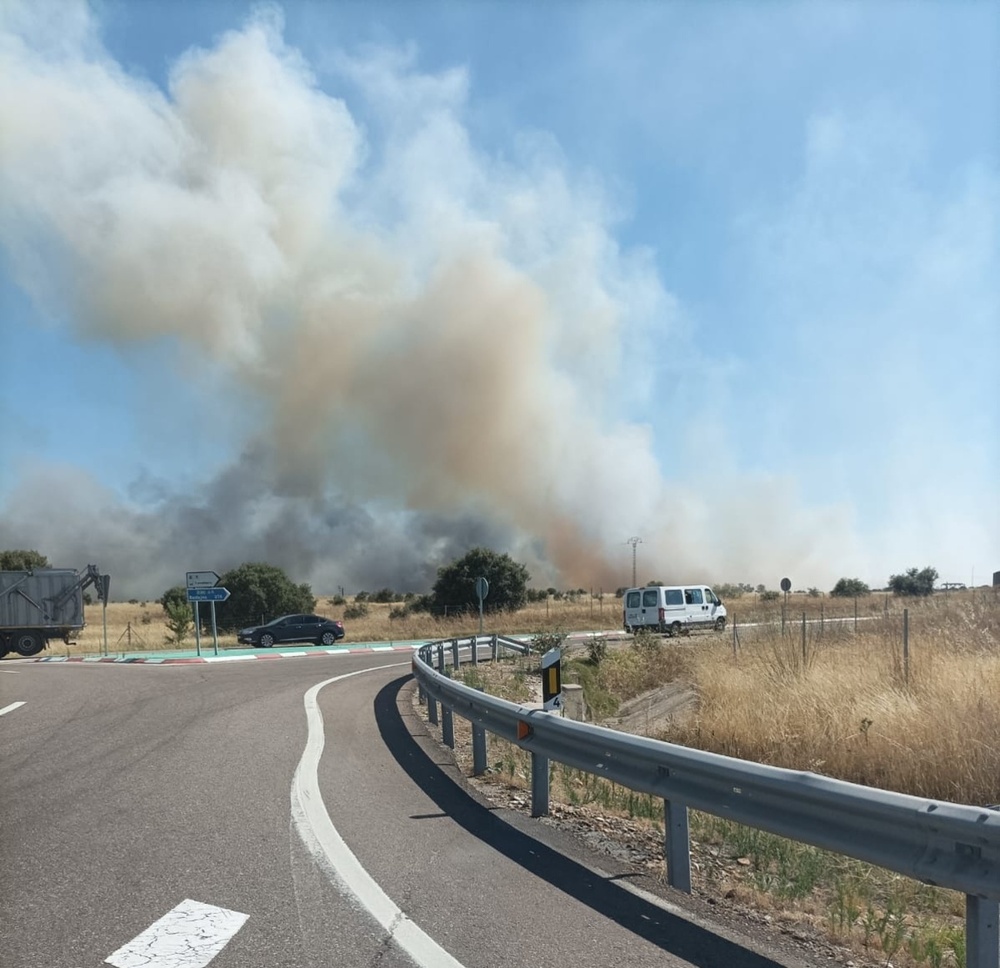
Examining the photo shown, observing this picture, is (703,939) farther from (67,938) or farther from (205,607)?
(205,607)

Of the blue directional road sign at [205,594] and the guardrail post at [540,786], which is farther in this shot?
the blue directional road sign at [205,594]

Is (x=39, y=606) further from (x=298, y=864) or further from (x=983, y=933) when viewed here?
(x=983, y=933)

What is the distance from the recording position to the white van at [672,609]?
31203 mm

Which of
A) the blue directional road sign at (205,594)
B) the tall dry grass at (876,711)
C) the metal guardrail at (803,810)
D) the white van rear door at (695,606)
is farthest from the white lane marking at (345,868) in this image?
the white van rear door at (695,606)

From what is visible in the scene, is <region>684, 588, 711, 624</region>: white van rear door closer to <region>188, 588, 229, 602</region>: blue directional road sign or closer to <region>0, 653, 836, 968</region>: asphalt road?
<region>188, 588, 229, 602</region>: blue directional road sign

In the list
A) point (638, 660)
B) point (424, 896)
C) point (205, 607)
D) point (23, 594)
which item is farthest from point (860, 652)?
point (205, 607)

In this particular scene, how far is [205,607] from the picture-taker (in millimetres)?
48281

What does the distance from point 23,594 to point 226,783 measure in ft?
94.1

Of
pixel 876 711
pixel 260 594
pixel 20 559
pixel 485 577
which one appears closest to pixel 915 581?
pixel 485 577

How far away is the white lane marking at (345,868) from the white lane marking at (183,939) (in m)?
0.63

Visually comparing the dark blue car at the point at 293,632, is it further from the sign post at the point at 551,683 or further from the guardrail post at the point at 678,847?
the guardrail post at the point at 678,847

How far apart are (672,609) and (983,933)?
93.2 ft

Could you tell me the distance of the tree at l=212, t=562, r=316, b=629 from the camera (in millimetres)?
54906

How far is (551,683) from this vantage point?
24.1 ft
